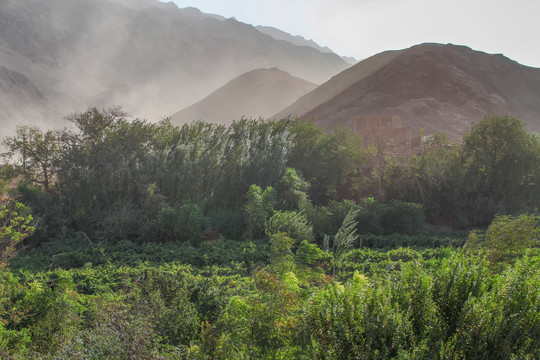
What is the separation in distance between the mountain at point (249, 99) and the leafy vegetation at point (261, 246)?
184 ft

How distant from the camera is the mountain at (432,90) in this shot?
52062mm

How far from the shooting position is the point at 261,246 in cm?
1426

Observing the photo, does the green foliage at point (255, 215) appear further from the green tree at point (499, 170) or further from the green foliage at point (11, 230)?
the green tree at point (499, 170)

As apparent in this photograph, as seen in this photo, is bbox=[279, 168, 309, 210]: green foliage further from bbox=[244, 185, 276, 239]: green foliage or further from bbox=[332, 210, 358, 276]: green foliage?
bbox=[332, 210, 358, 276]: green foliage

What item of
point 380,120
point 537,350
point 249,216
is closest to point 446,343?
point 537,350

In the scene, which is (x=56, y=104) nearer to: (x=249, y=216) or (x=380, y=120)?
(x=380, y=120)

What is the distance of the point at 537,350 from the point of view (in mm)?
3875

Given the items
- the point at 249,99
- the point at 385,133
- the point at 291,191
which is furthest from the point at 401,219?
the point at 249,99

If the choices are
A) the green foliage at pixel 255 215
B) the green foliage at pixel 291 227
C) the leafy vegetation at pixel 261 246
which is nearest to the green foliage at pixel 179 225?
the leafy vegetation at pixel 261 246

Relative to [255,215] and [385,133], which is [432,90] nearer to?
[385,133]

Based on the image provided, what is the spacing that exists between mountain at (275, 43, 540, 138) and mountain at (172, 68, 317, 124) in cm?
1592

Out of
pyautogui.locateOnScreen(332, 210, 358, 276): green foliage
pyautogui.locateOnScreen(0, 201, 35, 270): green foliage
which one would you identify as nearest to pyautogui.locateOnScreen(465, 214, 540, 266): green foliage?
pyautogui.locateOnScreen(332, 210, 358, 276): green foliage

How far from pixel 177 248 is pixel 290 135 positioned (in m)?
11.1

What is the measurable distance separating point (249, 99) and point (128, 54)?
188 feet
